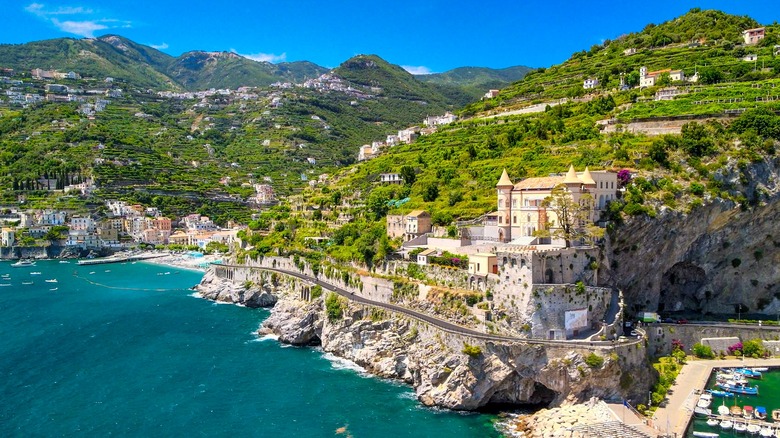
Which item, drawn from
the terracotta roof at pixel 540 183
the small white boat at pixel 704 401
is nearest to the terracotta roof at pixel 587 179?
the terracotta roof at pixel 540 183

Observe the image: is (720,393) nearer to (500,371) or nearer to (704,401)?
(704,401)

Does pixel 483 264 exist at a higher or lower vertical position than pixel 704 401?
higher

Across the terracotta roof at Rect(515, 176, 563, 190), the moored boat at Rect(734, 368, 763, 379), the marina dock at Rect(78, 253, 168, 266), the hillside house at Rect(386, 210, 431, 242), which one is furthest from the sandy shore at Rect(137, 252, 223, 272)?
the moored boat at Rect(734, 368, 763, 379)

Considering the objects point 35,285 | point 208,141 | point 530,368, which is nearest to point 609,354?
point 530,368

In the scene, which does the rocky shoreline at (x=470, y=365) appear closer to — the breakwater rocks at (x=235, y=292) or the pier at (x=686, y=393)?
the pier at (x=686, y=393)

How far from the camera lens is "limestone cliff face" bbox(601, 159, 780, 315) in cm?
4156

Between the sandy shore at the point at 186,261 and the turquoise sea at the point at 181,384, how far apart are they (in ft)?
118

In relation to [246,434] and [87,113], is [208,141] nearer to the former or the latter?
[87,113]

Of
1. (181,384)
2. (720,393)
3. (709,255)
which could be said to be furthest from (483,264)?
(181,384)

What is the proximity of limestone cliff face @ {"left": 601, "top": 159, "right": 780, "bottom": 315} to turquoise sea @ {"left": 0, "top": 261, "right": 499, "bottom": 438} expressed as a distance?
57.1ft

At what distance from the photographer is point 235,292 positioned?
65.1 metres

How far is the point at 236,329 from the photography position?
52.6 metres

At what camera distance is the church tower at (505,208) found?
4372 cm

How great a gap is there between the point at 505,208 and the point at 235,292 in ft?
113
